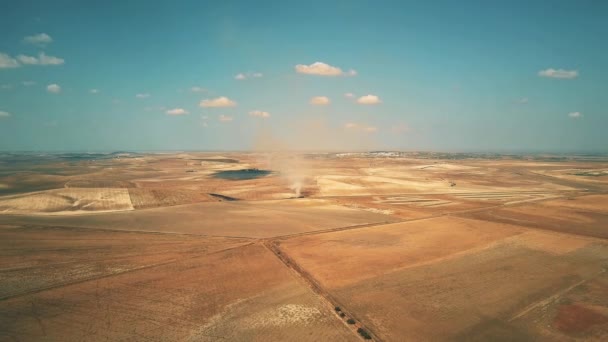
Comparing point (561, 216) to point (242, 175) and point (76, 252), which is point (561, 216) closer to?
point (76, 252)

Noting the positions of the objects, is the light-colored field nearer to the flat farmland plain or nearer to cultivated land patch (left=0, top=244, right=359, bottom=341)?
the flat farmland plain

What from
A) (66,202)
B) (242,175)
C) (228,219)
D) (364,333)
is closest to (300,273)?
(364,333)

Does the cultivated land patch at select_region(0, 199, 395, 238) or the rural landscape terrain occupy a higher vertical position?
the cultivated land patch at select_region(0, 199, 395, 238)

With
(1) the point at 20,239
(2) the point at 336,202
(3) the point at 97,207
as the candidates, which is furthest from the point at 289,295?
(3) the point at 97,207

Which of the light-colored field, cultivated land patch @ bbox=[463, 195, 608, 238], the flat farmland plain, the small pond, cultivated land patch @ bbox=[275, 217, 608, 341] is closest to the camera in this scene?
the flat farmland plain

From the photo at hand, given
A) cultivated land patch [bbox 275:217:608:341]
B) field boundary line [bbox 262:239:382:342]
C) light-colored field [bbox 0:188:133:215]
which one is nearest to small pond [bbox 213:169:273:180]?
light-colored field [bbox 0:188:133:215]

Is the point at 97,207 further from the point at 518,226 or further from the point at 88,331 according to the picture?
the point at 518,226
